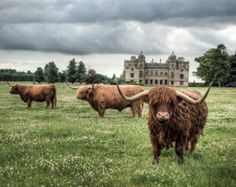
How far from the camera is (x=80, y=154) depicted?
43.5 ft

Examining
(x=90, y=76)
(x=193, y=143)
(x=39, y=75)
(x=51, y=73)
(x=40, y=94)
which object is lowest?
(x=193, y=143)

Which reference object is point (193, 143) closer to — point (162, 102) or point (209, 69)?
point (162, 102)

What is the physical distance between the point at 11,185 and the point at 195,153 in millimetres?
6495

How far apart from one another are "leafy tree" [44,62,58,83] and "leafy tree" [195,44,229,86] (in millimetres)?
55059

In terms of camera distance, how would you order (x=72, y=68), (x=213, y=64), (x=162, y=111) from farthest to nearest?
(x=72, y=68) → (x=213, y=64) → (x=162, y=111)

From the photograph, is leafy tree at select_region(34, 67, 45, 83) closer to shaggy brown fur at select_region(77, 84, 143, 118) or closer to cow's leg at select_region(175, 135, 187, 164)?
shaggy brown fur at select_region(77, 84, 143, 118)

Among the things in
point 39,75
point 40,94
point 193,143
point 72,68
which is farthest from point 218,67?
point 193,143

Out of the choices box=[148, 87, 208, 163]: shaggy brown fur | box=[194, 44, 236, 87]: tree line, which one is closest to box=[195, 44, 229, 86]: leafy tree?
box=[194, 44, 236, 87]: tree line

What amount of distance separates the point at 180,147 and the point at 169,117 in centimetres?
139

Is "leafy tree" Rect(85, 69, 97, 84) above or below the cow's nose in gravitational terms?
above

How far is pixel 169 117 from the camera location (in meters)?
10.9

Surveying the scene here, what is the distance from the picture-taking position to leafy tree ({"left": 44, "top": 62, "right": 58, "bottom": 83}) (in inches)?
6777

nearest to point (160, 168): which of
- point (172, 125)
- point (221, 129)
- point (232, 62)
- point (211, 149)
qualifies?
point (172, 125)

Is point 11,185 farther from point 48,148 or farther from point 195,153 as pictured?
point 195,153
